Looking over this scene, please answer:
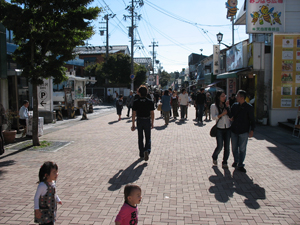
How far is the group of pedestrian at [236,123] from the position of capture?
20.1 ft

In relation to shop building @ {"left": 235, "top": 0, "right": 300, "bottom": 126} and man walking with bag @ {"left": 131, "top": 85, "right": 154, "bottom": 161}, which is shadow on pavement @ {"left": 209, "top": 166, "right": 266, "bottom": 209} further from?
shop building @ {"left": 235, "top": 0, "right": 300, "bottom": 126}

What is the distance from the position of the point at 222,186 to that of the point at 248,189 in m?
0.46

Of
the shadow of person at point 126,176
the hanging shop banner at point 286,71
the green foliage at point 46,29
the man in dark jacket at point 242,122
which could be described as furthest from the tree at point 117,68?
the man in dark jacket at point 242,122

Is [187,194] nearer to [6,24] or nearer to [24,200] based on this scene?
[24,200]

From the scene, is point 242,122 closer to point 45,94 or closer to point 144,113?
point 144,113

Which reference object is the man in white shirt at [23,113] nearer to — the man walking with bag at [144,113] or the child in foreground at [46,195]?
the man walking with bag at [144,113]

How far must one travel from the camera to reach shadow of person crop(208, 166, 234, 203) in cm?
490

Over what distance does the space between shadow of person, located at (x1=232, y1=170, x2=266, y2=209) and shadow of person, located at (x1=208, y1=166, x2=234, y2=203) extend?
0.39 ft

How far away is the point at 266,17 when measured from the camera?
14625mm

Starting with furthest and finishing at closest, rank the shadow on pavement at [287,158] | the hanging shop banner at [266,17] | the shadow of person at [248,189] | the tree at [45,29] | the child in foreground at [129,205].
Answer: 1. the hanging shop banner at [266,17]
2. the tree at [45,29]
3. the shadow on pavement at [287,158]
4. the shadow of person at [248,189]
5. the child in foreground at [129,205]

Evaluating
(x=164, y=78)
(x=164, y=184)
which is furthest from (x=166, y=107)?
(x=164, y=78)

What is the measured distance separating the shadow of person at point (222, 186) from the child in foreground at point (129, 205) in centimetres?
231

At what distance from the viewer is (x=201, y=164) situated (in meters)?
6.96

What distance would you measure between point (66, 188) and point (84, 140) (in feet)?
16.4
